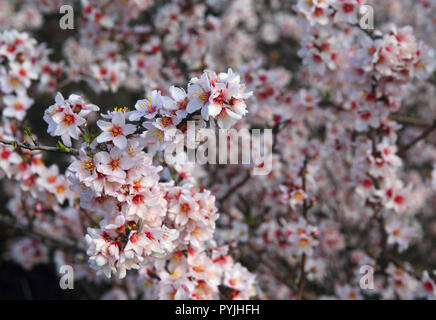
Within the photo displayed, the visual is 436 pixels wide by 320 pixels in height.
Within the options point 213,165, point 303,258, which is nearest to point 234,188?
point 213,165

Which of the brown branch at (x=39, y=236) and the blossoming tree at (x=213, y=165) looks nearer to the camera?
the blossoming tree at (x=213, y=165)

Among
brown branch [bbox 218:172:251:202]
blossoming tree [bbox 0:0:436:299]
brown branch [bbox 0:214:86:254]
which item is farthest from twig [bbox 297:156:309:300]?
brown branch [bbox 0:214:86:254]

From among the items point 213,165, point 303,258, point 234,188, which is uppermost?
point 213,165

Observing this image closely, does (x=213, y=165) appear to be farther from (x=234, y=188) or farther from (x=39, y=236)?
(x=39, y=236)

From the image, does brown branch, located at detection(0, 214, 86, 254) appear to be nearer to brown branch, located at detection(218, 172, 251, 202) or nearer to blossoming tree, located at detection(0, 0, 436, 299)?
blossoming tree, located at detection(0, 0, 436, 299)

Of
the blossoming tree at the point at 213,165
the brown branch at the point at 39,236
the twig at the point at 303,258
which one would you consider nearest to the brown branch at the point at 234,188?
the blossoming tree at the point at 213,165

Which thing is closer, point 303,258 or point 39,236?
point 303,258

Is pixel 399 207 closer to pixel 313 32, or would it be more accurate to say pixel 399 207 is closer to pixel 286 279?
pixel 286 279

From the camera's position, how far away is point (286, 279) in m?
3.37

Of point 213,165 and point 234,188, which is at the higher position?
point 213,165

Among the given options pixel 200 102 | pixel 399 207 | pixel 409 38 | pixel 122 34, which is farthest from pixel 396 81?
pixel 122 34

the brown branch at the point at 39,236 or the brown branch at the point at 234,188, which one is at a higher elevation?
the brown branch at the point at 234,188

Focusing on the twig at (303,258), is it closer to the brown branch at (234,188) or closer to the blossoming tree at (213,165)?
the blossoming tree at (213,165)

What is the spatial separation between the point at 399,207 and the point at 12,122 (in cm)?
308
